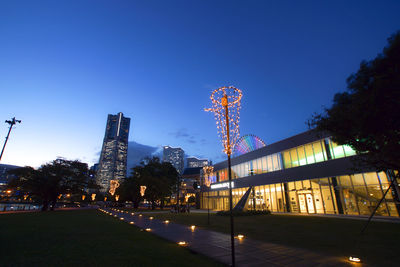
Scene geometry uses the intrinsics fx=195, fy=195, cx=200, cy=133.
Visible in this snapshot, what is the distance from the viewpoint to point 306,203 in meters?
26.8

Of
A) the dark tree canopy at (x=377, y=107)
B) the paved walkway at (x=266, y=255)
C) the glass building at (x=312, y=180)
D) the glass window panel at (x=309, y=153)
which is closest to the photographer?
the paved walkway at (x=266, y=255)

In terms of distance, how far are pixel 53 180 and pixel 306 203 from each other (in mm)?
50499

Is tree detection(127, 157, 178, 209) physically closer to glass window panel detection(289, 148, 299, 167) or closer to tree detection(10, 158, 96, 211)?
tree detection(10, 158, 96, 211)

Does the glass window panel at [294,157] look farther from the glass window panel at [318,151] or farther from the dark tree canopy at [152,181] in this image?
the dark tree canopy at [152,181]

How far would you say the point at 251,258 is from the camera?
20.5 ft

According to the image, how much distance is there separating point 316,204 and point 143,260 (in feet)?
87.3

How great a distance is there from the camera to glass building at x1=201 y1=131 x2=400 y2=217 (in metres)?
20.7

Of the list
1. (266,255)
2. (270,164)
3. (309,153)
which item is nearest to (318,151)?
(309,153)

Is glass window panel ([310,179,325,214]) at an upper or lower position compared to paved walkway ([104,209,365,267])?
upper

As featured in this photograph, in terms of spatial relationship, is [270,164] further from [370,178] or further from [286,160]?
[370,178]

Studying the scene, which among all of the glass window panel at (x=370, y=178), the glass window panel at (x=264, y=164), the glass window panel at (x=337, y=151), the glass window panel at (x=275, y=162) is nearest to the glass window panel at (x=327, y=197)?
the glass window panel at (x=337, y=151)

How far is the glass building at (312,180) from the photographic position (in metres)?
20.7

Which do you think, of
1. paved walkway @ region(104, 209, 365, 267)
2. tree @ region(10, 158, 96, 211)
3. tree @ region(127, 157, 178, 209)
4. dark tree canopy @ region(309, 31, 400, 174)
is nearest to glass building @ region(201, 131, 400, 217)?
dark tree canopy @ region(309, 31, 400, 174)

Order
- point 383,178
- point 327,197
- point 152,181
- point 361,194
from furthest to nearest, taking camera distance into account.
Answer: point 152,181, point 327,197, point 361,194, point 383,178
